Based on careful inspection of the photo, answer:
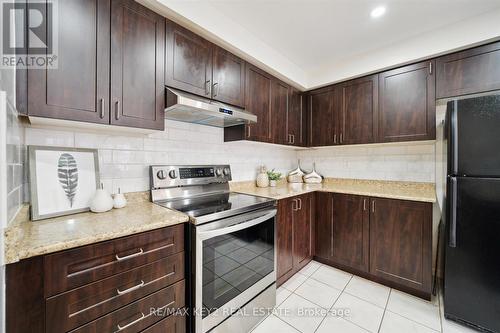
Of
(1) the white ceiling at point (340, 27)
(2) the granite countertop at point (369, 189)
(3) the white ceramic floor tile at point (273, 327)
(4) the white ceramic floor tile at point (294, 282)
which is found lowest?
(3) the white ceramic floor tile at point (273, 327)

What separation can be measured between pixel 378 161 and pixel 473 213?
3.78 ft

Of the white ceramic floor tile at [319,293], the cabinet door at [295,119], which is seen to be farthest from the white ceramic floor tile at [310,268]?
the cabinet door at [295,119]

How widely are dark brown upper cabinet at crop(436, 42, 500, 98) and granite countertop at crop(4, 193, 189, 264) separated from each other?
2581 millimetres

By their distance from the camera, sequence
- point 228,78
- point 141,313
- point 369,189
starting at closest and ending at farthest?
1. point 141,313
2. point 228,78
3. point 369,189

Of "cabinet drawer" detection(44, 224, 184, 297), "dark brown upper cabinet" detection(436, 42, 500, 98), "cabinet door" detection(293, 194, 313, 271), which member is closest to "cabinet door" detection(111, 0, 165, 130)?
"cabinet drawer" detection(44, 224, 184, 297)

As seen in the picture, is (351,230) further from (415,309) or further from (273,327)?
(273,327)

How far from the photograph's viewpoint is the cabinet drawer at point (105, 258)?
0.82 meters

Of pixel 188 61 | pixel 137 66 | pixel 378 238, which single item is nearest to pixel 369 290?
pixel 378 238

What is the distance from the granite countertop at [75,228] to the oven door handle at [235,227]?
0.14 m

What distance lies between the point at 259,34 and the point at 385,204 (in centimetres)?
211

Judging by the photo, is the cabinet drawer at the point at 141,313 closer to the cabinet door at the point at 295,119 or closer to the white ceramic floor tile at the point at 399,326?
the white ceramic floor tile at the point at 399,326

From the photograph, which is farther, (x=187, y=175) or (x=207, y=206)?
(x=187, y=175)

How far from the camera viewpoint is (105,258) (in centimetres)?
94

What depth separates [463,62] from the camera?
6.07 feet
